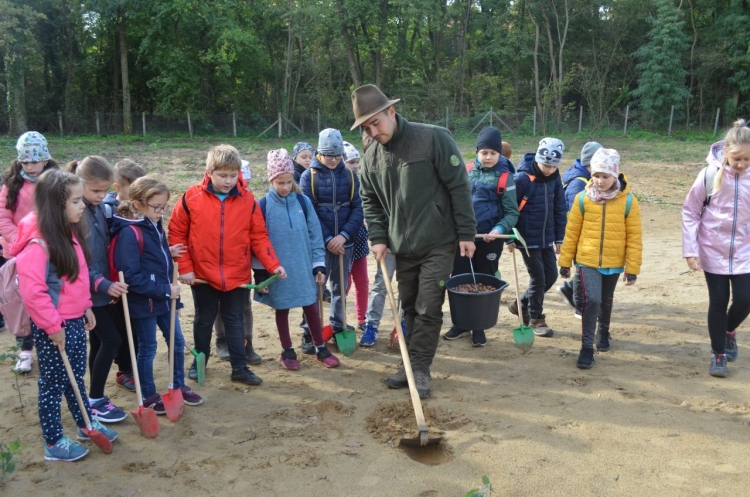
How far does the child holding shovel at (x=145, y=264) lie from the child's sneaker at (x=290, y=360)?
1.13 metres

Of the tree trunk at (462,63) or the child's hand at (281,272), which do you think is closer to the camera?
the child's hand at (281,272)

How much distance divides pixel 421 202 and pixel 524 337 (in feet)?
5.95

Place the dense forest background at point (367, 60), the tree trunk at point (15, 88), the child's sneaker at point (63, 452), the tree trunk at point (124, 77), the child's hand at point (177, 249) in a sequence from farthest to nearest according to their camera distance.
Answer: the dense forest background at point (367, 60) → the tree trunk at point (124, 77) → the tree trunk at point (15, 88) → the child's hand at point (177, 249) → the child's sneaker at point (63, 452)

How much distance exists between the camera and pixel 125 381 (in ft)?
16.2

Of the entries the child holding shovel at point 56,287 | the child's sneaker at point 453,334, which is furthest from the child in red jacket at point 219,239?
the child's sneaker at point 453,334

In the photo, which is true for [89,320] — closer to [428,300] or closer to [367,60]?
[428,300]

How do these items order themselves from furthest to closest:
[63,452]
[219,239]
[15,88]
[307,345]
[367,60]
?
[367,60], [15,88], [307,345], [219,239], [63,452]

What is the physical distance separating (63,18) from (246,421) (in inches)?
1261

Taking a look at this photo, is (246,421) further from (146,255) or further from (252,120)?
(252,120)

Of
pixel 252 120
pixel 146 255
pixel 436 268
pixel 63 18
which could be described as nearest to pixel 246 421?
pixel 146 255

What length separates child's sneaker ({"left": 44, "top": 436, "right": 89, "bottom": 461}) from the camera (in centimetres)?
382

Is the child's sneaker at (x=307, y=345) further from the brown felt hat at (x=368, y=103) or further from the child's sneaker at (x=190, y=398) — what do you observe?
the brown felt hat at (x=368, y=103)

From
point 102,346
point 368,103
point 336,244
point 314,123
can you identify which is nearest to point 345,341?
point 336,244

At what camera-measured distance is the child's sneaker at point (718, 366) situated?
5125mm
